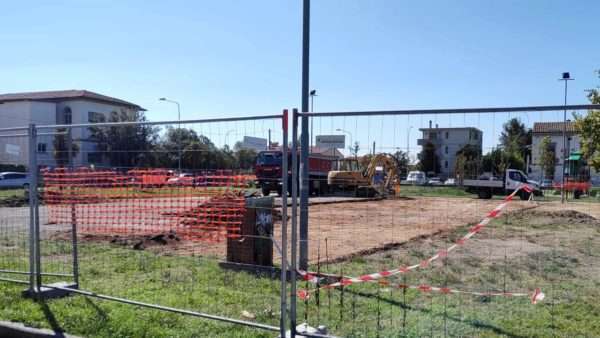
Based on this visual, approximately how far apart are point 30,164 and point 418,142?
4885 millimetres

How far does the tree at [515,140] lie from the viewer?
4551mm

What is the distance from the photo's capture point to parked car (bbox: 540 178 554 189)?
5.24 meters

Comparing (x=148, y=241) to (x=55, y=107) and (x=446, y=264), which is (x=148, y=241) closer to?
(x=446, y=264)

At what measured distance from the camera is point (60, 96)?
7075cm

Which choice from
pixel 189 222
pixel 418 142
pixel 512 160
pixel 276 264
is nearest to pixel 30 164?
pixel 189 222

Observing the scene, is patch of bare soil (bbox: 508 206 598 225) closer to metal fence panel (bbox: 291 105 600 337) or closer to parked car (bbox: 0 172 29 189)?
metal fence panel (bbox: 291 105 600 337)

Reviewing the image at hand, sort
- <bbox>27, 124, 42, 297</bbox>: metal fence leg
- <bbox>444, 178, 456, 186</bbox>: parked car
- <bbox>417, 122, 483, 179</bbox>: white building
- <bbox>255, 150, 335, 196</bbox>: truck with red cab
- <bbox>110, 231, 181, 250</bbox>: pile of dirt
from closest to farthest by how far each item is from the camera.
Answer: <bbox>417, 122, 483, 179</bbox>: white building < <bbox>444, 178, 456, 186</bbox>: parked car < <bbox>27, 124, 42, 297</bbox>: metal fence leg < <bbox>255, 150, 335, 196</bbox>: truck with red cab < <bbox>110, 231, 181, 250</bbox>: pile of dirt

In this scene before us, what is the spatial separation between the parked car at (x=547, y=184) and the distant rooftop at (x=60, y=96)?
240 ft

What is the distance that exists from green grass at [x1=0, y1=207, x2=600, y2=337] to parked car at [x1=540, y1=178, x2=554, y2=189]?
1.50 m

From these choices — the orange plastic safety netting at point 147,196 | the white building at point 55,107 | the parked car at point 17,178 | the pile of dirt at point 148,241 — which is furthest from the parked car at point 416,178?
the white building at point 55,107

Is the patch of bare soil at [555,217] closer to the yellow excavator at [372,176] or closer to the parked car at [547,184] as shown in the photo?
the yellow excavator at [372,176]

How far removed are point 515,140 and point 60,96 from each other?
7611 cm

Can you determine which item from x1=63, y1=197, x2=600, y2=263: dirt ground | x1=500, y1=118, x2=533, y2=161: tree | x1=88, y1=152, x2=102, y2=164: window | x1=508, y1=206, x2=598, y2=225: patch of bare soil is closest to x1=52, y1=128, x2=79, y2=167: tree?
x1=88, y1=152, x2=102, y2=164: window

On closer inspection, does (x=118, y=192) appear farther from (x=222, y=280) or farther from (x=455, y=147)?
(x=455, y=147)
